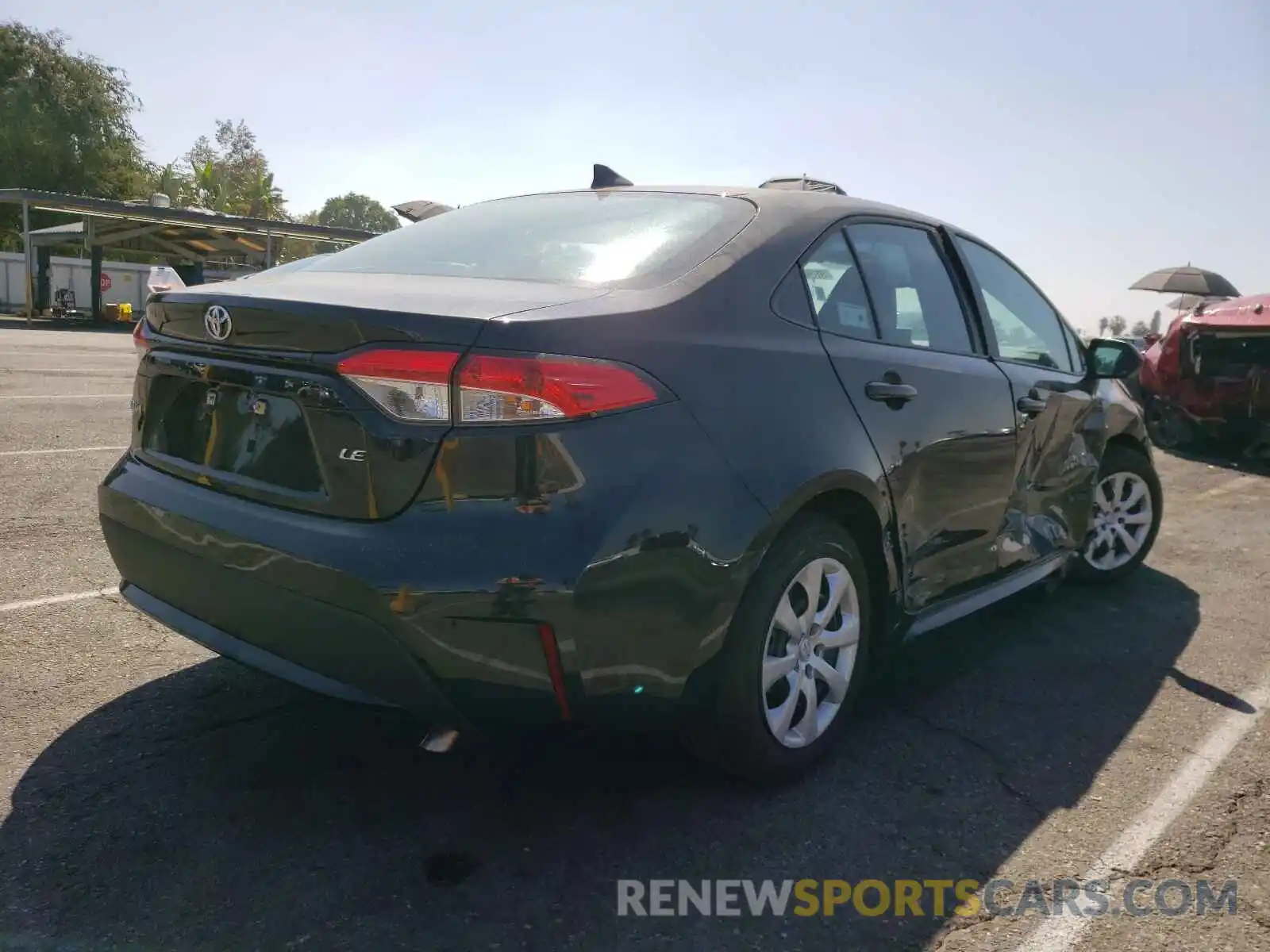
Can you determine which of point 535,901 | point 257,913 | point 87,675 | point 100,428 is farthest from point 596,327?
point 100,428

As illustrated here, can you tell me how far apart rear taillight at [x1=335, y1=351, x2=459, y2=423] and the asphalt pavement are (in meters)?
0.79

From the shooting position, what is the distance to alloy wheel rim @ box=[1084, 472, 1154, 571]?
199 inches

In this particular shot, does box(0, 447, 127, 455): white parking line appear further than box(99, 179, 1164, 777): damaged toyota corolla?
Yes

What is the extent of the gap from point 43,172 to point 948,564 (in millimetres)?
43994

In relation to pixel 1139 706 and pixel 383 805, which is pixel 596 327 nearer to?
pixel 383 805

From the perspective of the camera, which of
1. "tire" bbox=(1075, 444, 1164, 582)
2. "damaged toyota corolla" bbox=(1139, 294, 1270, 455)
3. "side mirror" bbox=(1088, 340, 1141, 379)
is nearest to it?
"side mirror" bbox=(1088, 340, 1141, 379)

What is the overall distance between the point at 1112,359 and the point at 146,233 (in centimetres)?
3010

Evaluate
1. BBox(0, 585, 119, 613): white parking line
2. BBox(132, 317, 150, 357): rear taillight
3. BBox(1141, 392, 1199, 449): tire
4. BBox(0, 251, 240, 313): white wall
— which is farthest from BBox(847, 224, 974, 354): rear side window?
BBox(0, 251, 240, 313): white wall

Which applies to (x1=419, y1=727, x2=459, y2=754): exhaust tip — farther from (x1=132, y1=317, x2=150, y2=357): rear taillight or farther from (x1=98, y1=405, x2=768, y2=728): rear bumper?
(x1=132, y1=317, x2=150, y2=357): rear taillight

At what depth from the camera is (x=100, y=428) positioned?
773 centimetres

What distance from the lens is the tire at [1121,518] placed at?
16.5ft

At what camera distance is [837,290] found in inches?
119

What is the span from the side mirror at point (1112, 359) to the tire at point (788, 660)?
213 cm

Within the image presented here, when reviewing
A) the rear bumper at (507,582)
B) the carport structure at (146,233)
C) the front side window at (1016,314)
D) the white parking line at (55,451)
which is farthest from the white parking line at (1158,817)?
the carport structure at (146,233)
